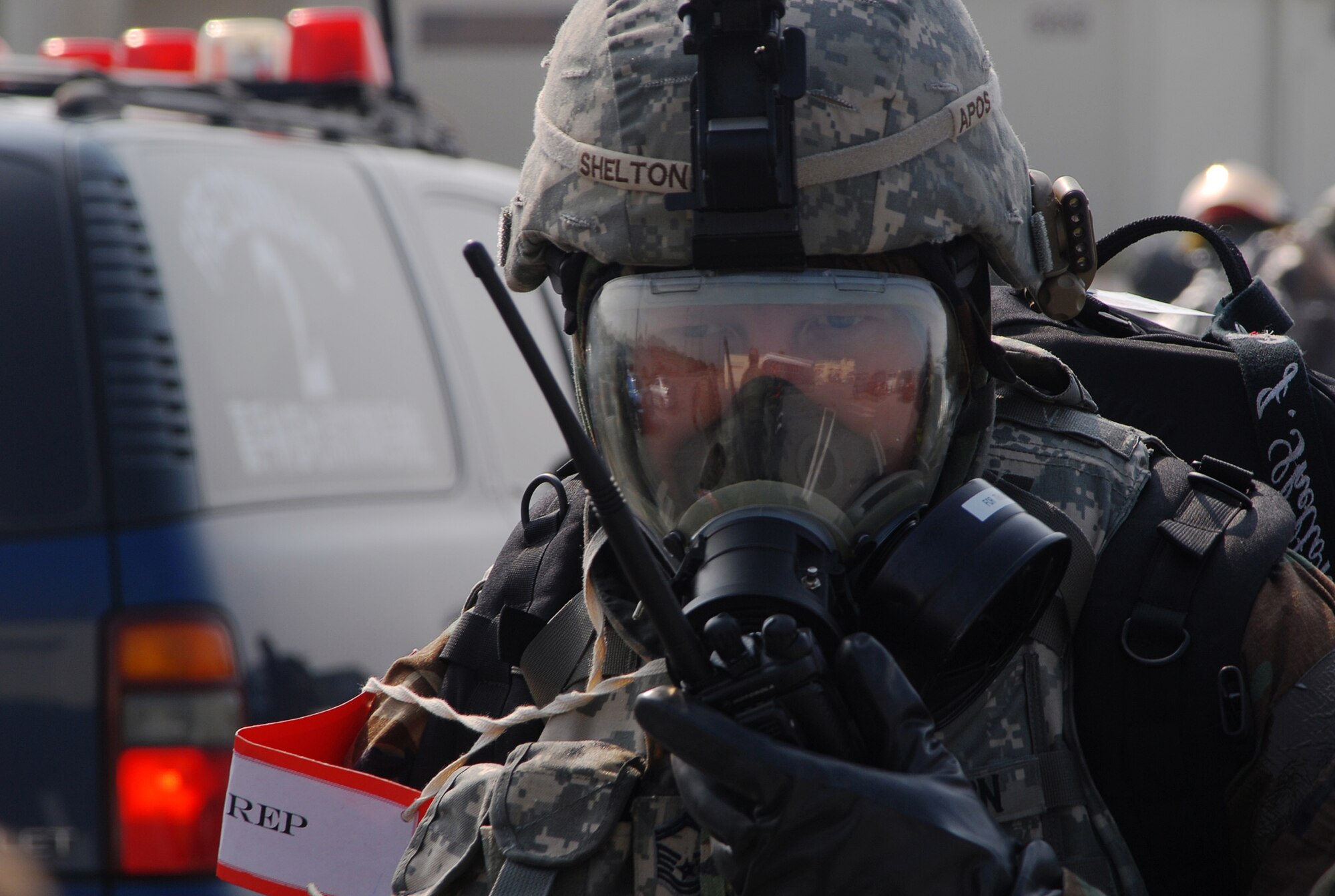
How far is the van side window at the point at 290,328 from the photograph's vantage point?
2.51m

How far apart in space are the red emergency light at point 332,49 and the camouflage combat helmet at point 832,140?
2207 millimetres

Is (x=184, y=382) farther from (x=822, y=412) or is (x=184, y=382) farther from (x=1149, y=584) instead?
(x=1149, y=584)

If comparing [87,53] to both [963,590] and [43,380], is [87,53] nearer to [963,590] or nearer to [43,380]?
[43,380]

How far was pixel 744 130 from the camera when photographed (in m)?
1.40

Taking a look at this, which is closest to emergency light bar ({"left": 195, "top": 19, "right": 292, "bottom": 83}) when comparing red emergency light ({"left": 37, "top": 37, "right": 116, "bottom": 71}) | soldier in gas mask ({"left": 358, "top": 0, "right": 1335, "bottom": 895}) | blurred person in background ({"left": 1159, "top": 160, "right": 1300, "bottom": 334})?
red emergency light ({"left": 37, "top": 37, "right": 116, "bottom": 71})

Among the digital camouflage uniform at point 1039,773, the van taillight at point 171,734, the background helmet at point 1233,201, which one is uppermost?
the digital camouflage uniform at point 1039,773

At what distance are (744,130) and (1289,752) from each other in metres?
0.75

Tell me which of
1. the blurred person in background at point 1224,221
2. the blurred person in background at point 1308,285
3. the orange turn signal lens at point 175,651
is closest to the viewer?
the orange turn signal lens at point 175,651

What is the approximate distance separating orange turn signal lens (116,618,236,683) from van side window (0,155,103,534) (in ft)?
0.64

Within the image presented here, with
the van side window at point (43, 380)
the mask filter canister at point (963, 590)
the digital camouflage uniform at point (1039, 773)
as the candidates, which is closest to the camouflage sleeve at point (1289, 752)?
the digital camouflage uniform at point (1039, 773)

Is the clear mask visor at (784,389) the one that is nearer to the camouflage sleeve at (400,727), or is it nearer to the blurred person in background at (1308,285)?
the camouflage sleeve at (400,727)

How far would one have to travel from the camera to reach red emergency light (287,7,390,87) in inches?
144

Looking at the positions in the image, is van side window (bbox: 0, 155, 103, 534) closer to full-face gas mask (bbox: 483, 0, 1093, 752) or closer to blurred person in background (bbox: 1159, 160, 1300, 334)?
full-face gas mask (bbox: 483, 0, 1093, 752)

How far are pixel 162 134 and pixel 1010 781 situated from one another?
6.56 ft
